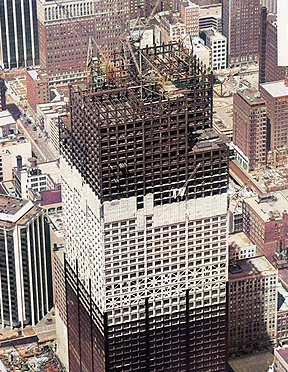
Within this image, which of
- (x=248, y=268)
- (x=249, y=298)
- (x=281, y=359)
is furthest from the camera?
(x=248, y=268)

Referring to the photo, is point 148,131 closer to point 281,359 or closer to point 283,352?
point 281,359

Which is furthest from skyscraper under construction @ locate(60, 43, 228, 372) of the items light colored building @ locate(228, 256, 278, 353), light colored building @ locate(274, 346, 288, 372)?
light colored building @ locate(228, 256, 278, 353)

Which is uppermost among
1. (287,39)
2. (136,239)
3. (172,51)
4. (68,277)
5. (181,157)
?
(287,39)

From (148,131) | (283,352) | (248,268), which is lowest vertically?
(283,352)

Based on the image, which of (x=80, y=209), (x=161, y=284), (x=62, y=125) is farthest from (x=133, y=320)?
(x=62, y=125)

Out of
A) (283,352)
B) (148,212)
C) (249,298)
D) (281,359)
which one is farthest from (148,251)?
(249,298)

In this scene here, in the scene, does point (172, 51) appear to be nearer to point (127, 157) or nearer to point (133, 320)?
point (127, 157)
